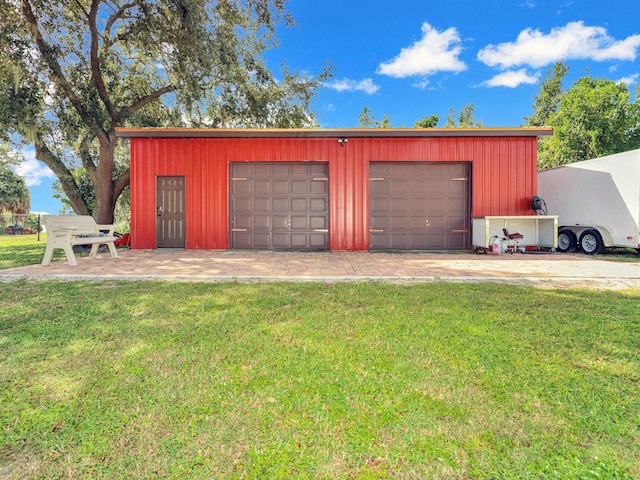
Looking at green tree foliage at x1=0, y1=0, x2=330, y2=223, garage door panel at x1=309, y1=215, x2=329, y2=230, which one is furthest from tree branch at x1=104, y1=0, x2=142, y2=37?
garage door panel at x1=309, y1=215, x2=329, y2=230

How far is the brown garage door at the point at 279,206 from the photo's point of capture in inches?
343

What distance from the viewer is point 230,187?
878cm

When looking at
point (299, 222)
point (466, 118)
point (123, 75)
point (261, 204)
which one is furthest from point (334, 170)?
point (466, 118)

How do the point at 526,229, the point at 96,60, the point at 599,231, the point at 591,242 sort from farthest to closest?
the point at 96,60, the point at 526,229, the point at 591,242, the point at 599,231

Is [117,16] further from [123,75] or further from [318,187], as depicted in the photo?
[318,187]

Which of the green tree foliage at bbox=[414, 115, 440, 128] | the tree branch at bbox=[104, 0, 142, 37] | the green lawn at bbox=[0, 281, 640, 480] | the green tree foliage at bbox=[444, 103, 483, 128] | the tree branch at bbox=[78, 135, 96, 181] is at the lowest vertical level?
the green lawn at bbox=[0, 281, 640, 480]

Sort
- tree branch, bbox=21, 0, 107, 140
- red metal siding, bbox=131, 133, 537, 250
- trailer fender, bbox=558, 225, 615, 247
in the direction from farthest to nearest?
red metal siding, bbox=131, 133, 537, 250 < tree branch, bbox=21, 0, 107, 140 < trailer fender, bbox=558, 225, 615, 247

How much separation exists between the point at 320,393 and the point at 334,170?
744cm

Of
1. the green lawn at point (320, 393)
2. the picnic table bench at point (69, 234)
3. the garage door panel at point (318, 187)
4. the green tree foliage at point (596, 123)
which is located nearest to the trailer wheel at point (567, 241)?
the garage door panel at point (318, 187)

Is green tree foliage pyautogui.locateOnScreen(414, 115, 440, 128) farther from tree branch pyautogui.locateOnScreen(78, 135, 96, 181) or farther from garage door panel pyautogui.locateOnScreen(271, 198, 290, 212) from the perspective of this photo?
tree branch pyautogui.locateOnScreen(78, 135, 96, 181)

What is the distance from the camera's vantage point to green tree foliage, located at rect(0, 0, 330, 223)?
8211 millimetres

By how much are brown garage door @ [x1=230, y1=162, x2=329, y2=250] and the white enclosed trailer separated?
637cm

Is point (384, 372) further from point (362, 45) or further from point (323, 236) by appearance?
point (362, 45)

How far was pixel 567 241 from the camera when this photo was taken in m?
8.60
